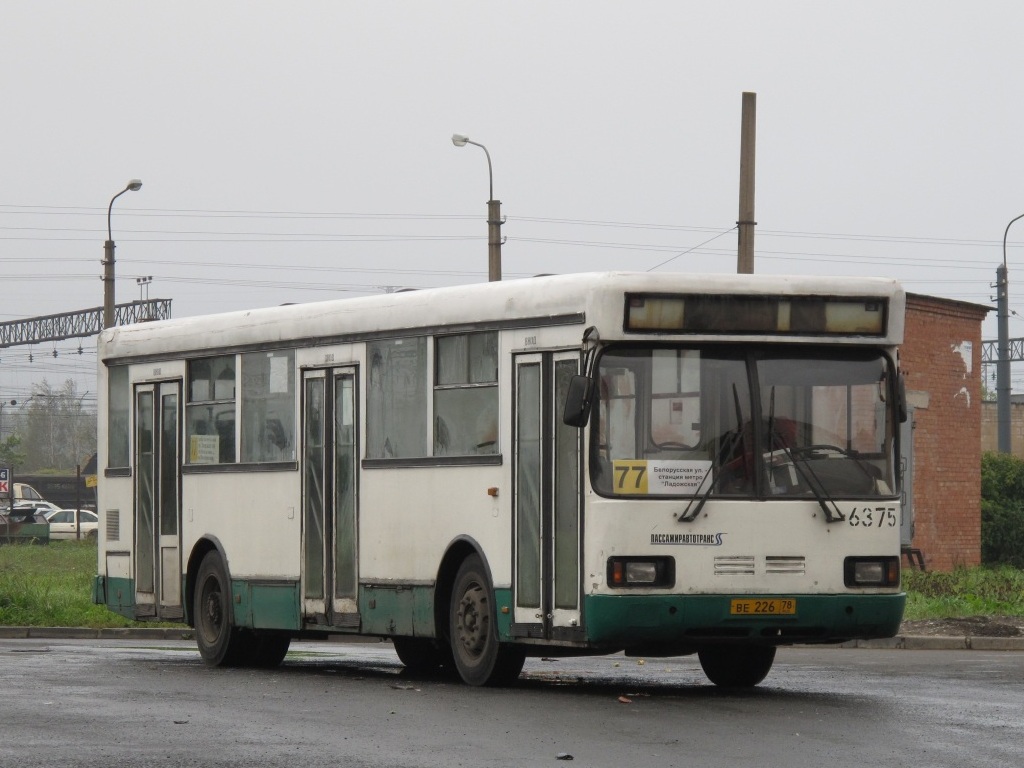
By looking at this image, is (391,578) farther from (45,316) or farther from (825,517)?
(45,316)

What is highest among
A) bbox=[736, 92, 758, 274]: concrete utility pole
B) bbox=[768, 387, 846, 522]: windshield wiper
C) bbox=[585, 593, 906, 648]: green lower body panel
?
bbox=[736, 92, 758, 274]: concrete utility pole


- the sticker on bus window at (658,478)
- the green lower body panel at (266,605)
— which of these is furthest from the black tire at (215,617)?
the sticker on bus window at (658,478)

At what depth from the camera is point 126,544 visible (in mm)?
18156

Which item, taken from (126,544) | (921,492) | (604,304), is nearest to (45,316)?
(921,492)

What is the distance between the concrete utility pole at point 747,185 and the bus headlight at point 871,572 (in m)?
10.7

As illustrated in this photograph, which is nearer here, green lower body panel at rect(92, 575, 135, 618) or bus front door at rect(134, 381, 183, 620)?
bus front door at rect(134, 381, 183, 620)

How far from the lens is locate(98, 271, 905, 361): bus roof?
12766 mm

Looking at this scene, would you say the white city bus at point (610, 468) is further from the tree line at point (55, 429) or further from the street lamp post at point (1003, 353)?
the tree line at point (55, 429)

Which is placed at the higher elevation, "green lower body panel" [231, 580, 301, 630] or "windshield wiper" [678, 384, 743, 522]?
"windshield wiper" [678, 384, 743, 522]

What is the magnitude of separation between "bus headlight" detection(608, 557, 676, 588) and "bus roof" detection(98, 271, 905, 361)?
4.69 ft

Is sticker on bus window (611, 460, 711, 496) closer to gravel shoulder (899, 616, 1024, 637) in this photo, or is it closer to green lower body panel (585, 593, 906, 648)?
green lower body panel (585, 593, 906, 648)

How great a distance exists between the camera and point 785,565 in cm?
1281

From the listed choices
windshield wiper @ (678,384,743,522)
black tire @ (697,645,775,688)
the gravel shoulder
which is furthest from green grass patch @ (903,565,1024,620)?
windshield wiper @ (678,384,743,522)

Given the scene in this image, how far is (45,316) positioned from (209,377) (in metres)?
85.1
